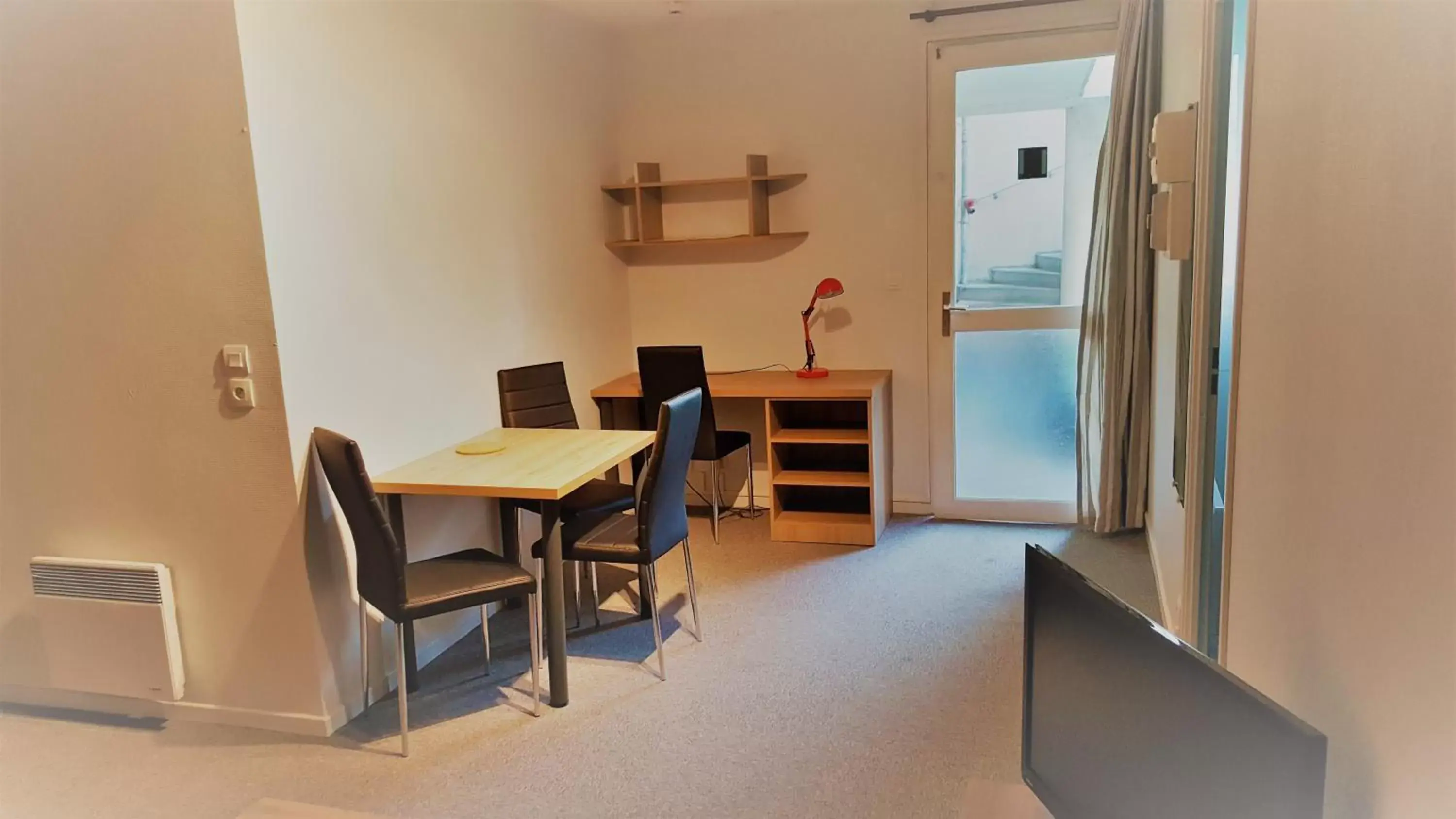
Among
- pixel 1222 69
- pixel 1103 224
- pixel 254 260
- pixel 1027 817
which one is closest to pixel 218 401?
pixel 254 260

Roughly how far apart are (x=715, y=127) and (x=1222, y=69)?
2887mm

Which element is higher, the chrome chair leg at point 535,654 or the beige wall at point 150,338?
the beige wall at point 150,338

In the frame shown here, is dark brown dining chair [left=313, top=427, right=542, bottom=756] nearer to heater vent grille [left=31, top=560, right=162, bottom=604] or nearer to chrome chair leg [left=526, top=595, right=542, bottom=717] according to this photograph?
chrome chair leg [left=526, top=595, right=542, bottom=717]

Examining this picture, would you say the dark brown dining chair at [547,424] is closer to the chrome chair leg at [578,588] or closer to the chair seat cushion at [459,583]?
the chrome chair leg at [578,588]

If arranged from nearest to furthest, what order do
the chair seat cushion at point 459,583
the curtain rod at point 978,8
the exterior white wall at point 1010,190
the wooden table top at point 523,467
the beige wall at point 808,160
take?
the chair seat cushion at point 459,583 < the wooden table top at point 523,467 < the curtain rod at point 978,8 < the exterior white wall at point 1010,190 < the beige wall at point 808,160

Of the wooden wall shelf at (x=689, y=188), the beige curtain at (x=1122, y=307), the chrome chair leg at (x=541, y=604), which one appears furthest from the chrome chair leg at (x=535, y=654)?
the beige curtain at (x=1122, y=307)

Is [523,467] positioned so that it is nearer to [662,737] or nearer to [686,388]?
[662,737]

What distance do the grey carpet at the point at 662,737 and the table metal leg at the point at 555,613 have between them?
73mm

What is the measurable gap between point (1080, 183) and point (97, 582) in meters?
4.08

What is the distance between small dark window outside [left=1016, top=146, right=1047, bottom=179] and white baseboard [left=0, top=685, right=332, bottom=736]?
358 cm

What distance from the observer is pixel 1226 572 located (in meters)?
1.75

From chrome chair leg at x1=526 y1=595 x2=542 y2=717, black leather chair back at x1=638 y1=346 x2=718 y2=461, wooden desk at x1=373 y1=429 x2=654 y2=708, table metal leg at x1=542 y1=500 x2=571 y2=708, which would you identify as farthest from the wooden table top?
black leather chair back at x1=638 y1=346 x2=718 y2=461

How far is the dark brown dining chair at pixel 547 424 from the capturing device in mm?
3449

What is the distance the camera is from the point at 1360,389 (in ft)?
3.24
